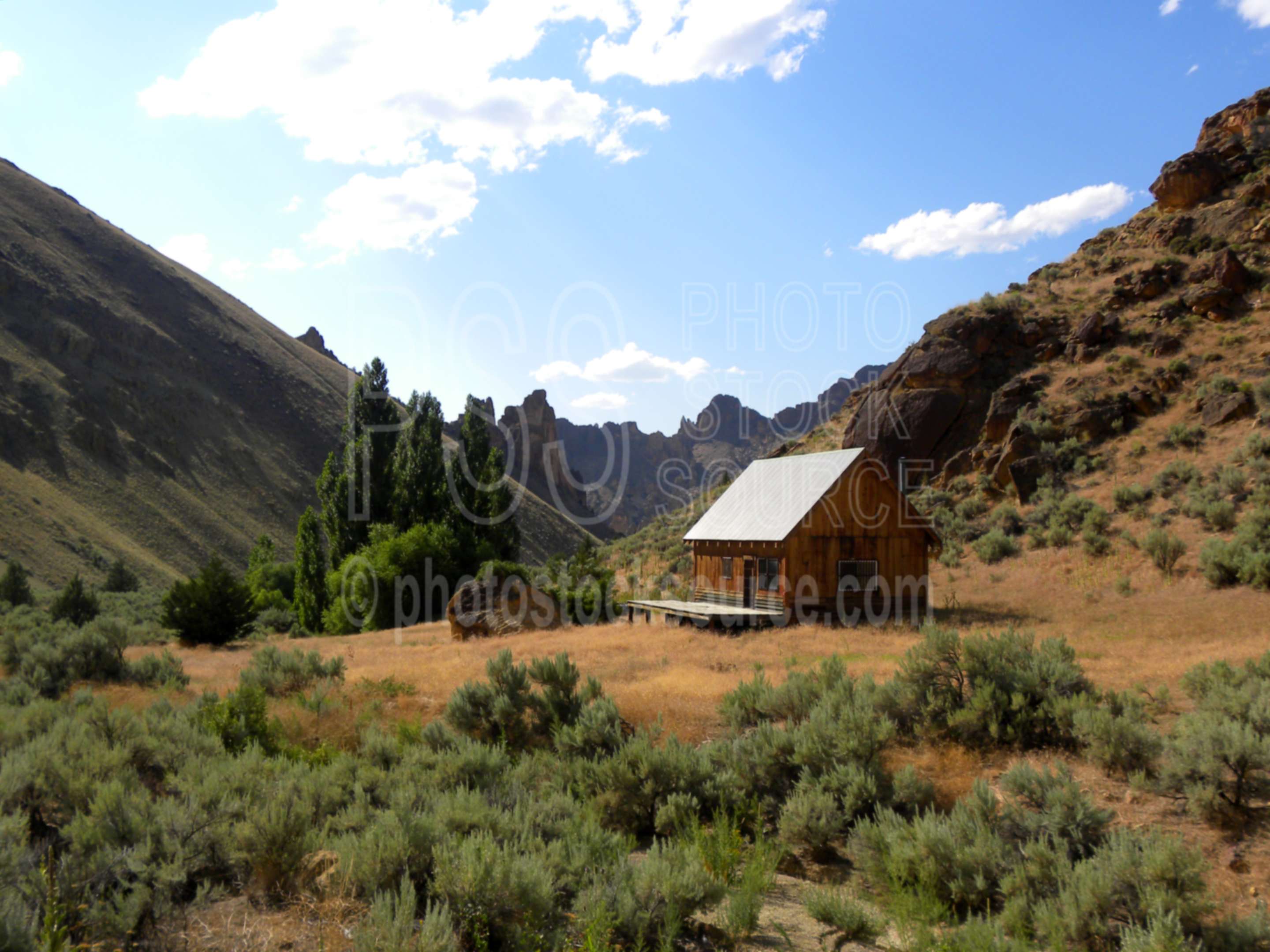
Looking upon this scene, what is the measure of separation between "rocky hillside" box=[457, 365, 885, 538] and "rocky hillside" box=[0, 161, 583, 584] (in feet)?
88.2

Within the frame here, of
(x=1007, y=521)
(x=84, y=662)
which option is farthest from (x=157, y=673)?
(x=1007, y=521)

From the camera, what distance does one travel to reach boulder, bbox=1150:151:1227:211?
1558 inches

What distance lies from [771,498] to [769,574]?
305 centimetres

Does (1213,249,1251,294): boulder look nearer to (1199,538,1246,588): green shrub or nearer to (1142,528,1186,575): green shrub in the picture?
(1142,528,1186,575): green shrub

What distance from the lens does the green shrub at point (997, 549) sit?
2852cm

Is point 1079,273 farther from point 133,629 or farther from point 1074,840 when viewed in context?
point 133,629

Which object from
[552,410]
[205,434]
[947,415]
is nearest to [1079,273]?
[947,415]

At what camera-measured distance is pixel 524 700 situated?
10.5m

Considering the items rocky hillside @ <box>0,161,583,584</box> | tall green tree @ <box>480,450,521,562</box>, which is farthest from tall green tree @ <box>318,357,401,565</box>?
rocky hillside @ <box>0,161,583,584</box>

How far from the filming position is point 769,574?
2306 centimetres

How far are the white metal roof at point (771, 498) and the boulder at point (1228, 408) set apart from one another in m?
15.3

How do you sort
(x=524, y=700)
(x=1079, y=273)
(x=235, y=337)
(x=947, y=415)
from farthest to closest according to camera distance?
(x=235, y=337) < (x=1079, y=273) < (x=947, y=415) < (x=524, y=700)

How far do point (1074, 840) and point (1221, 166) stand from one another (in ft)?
154

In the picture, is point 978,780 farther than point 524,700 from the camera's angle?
No
